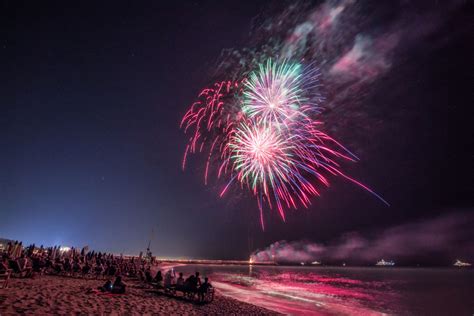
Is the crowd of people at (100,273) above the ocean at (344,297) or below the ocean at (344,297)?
above

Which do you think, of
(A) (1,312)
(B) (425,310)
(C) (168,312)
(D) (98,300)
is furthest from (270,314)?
(B) (425,310)

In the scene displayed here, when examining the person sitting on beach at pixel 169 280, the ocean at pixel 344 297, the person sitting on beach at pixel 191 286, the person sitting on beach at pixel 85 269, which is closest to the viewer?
the person sitting on beach at pixel 191 286

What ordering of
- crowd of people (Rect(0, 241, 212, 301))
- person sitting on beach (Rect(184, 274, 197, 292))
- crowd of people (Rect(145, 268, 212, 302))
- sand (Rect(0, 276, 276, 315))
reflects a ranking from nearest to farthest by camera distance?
1. sand (Rect(0, 276, 276, 315))
2. crowd of people (Rect(0, 241, 212, 301))
3. crowd of people (Rect(145, 268, 212, 302))
4. person sitting on beach (Rect(184, 274, 197, 292))

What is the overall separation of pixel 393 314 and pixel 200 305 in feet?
57.5

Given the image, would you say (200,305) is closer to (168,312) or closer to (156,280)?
(168,312)

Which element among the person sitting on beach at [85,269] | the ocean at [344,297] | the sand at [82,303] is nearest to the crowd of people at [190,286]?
the sand at [82,303]

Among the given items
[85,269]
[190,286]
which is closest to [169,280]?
[190,286]

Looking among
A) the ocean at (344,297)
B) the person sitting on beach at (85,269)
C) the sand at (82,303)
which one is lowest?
the ocean at (344,297)

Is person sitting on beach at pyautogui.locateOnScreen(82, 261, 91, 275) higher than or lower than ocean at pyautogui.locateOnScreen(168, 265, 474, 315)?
higher

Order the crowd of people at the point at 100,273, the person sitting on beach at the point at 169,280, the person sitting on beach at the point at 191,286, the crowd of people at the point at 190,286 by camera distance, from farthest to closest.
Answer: the person sitting on beach at the point at 169,280
the person sitting on beach at the point at 191,286
the crowd of people at the point at 190,286
the crowd of people at the point at 100,273

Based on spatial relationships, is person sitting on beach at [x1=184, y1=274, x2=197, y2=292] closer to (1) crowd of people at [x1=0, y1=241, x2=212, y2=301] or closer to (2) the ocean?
(1) crowd of people at [x1=0, y1=241, x2=212, y2=301]

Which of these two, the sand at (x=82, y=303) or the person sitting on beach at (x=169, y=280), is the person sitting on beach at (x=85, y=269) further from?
the person sitting on beach at (x=169, y=280)

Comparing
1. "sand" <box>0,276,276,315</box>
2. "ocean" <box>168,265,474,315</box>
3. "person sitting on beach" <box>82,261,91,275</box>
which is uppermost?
"person sitting on beach" <box>82,261,91,275</box>

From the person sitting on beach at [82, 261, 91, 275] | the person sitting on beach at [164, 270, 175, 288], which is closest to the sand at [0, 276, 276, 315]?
the person sitting on beach at [164, 270, 175, 288]
